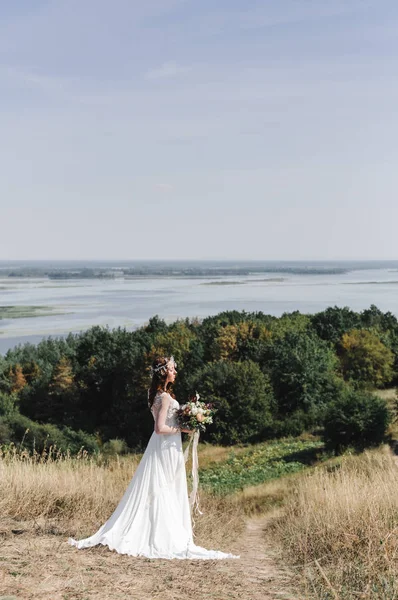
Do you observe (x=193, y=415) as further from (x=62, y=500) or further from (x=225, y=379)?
(x=225, y=379)

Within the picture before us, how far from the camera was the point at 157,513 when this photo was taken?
8.46 metres

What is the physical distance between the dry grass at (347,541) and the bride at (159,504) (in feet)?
4.05

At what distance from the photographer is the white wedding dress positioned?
821cm

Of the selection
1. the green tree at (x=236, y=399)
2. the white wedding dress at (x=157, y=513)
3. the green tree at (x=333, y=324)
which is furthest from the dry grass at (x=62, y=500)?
the green tree at (x=333, y=324)

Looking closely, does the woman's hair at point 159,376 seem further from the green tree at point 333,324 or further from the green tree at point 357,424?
the green tree at point 333,324

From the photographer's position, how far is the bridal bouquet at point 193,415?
851 centimetres

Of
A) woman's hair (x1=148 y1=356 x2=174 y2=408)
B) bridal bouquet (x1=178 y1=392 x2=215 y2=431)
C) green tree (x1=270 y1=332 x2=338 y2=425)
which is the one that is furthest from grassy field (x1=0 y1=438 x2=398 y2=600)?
green tree (x1=270 y1=332 x2=338 y2=425)

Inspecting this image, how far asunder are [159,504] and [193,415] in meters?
1.17

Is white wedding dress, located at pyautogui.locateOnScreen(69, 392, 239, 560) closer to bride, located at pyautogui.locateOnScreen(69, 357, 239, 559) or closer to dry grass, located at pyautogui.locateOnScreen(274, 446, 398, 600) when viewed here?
bride, located at pyautogui.locateOnScreen(69, 357, 239, 559)

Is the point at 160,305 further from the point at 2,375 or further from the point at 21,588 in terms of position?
the point at 21,588

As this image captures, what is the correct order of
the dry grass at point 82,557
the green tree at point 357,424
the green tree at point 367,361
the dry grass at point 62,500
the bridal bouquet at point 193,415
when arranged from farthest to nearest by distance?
the green tree at point 367,361 < the green tree at point 357,424 < the dry grass at point 62,500 < the bridal bouquet at point 193,415 < the dry grass at point 82,557

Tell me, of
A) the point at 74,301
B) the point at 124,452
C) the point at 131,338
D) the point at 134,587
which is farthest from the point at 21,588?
the point at 74,301

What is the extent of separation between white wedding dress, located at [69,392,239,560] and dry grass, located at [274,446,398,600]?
1.18m

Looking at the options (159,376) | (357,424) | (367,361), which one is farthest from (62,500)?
(367,361)
